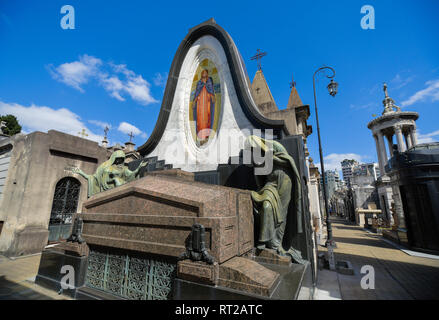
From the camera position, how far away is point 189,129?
841 cm

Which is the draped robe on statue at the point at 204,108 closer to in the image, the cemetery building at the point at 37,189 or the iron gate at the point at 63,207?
the cemetery building at the point at 37,189

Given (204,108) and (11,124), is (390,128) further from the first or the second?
(11,124)

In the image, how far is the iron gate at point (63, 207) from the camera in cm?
962

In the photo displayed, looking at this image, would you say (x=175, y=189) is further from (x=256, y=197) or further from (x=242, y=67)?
(x=242, y=67)

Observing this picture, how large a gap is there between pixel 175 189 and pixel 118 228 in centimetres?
138

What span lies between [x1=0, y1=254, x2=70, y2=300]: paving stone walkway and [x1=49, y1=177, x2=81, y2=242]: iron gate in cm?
220

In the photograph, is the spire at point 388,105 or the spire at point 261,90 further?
the spire at point 388,105

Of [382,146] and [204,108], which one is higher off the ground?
[382,146]

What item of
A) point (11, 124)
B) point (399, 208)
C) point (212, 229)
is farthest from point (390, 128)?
point (11, 124)

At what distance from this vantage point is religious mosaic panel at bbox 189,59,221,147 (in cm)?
781

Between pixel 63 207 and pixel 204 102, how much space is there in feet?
28.7

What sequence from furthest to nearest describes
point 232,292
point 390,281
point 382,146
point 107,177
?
1. point 382,146
2. point 107,177
3. point 390,281
4. point 232,292

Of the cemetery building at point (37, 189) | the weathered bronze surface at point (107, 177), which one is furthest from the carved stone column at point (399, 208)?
the cemetery building at point (37, 189)

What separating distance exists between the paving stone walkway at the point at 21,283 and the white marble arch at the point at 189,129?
4.90 meters
